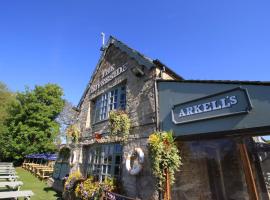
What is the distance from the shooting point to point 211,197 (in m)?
6.04

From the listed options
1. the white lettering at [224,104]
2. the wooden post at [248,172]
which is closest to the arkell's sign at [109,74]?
the white lettering at [224,104]

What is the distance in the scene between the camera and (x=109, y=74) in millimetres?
10820

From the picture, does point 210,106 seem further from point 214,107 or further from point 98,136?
point 98,136

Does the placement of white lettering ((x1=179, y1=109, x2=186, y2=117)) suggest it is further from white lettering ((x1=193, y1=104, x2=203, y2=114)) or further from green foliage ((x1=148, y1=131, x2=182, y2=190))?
green foliage ((x1=148, y1=131, x2=182, y2=190))

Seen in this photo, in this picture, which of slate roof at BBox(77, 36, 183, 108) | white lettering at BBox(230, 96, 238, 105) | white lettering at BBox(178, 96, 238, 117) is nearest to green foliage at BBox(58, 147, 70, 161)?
slate roof at BBox(77, 36, 183, 108)

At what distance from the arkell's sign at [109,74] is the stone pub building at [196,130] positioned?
186mm

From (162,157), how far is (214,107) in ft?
6.70

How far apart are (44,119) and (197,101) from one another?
2537 cm

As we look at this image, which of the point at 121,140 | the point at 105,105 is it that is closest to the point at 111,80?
the point at 105,105

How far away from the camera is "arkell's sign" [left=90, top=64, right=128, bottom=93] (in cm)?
970

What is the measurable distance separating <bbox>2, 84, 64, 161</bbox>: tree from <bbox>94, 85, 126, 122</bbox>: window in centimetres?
1839

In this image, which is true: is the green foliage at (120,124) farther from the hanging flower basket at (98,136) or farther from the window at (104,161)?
the hanging flower basket at (98,136)

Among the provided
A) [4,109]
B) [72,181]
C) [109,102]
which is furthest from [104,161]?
[4,109]

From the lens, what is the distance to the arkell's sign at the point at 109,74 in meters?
9.70
